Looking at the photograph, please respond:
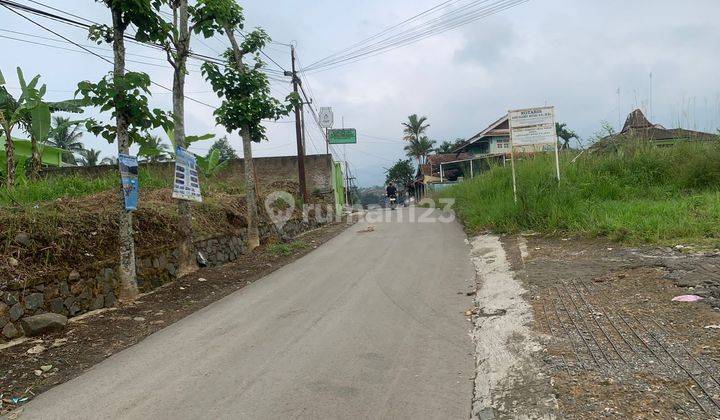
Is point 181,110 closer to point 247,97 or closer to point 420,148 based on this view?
point 247,97

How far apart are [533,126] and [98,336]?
34.9 ft

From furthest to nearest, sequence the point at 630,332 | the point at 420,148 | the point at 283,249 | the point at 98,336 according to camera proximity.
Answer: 1. the point at 420,148
2. the point at 283,249
3. the point at 98,336
4. the point at 630,332

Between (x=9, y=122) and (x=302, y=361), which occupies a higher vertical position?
(x=9, y=122)

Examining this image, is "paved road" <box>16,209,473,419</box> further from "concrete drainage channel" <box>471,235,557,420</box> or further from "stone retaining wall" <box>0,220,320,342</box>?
"stone retaining wall" <box>0,220,320,342</box>

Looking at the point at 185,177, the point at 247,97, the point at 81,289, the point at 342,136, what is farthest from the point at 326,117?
the point at 81,289

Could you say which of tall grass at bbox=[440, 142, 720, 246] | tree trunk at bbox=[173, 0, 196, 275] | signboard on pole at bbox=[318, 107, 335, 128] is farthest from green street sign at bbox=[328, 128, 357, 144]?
tree trunk at bbox=[173, 0, 196, 275]

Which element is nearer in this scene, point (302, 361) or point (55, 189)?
point (302, 361)

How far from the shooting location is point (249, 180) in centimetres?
1334

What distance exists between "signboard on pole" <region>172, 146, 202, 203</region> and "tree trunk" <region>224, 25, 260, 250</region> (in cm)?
310

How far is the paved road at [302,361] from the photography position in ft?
13.2

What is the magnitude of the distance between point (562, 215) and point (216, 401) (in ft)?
28.7

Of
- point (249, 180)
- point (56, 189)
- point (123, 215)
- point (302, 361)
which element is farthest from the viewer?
point (249, 180)

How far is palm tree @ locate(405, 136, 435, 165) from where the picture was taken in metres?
63.2

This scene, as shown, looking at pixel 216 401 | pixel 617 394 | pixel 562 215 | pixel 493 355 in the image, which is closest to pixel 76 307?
pixel 216 401
